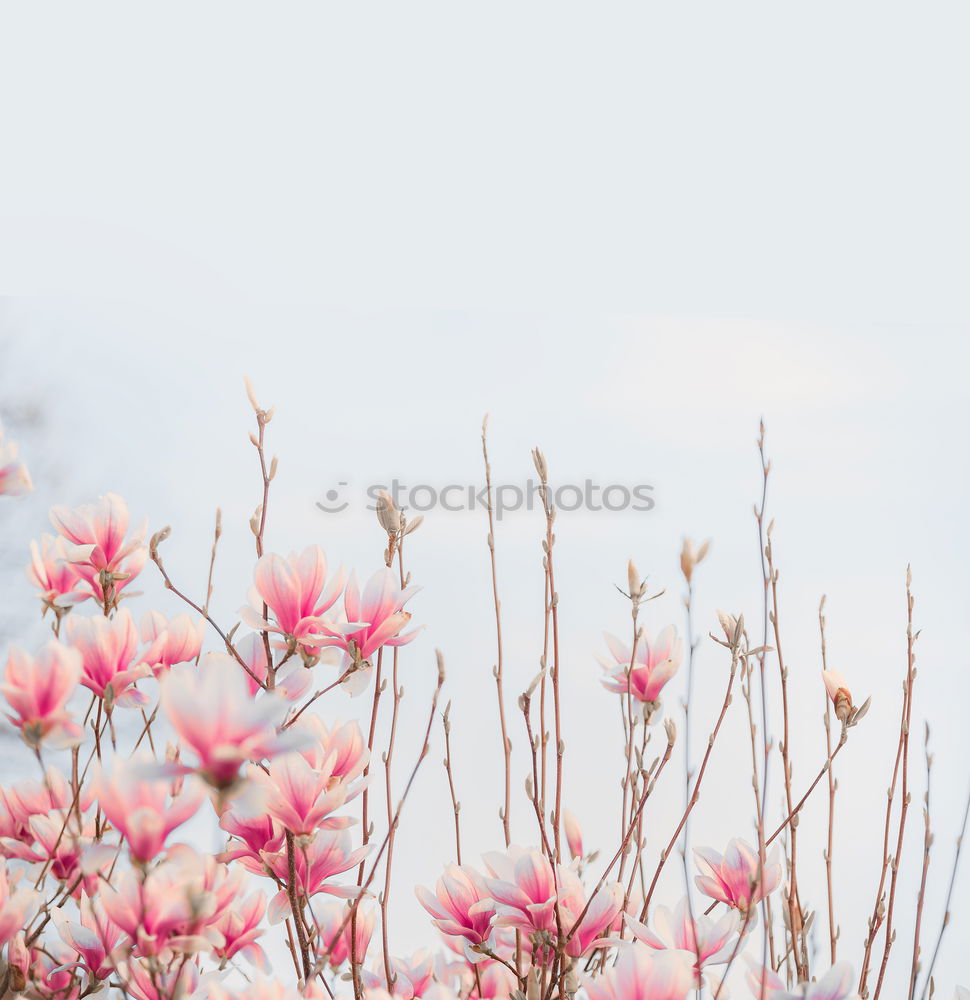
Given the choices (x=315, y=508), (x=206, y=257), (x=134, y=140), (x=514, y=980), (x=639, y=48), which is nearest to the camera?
(x=514, y=980)

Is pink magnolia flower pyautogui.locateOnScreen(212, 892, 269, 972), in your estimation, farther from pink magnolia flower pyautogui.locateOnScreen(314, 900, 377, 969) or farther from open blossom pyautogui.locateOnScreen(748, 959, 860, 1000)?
open blossom pyautogui.locateOnScreen(748, 959, 860, 1000)

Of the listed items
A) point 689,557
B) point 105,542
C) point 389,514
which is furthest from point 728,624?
point 105,542

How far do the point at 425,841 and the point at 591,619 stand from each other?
0.69 metres

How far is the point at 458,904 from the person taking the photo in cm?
37

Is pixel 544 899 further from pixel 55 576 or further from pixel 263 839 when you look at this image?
pixel 55 576

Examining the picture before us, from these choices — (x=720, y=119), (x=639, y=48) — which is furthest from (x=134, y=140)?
(x=720, y=119)

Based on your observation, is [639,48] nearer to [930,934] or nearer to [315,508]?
[315,508]

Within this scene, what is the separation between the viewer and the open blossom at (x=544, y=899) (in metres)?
0.34

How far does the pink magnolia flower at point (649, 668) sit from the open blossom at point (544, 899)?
3.6 inches

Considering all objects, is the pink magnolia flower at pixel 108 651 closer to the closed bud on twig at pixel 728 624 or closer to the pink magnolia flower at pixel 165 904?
the pink magnolia flower at pixel 165 904

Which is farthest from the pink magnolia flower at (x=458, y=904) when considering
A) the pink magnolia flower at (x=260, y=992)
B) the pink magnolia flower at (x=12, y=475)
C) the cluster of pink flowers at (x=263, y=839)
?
the pink magnolia flower at (x=12, y=475)

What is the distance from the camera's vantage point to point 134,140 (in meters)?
1.51

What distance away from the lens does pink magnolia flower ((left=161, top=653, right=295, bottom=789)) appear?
0.72ft

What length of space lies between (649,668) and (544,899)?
12 cm
